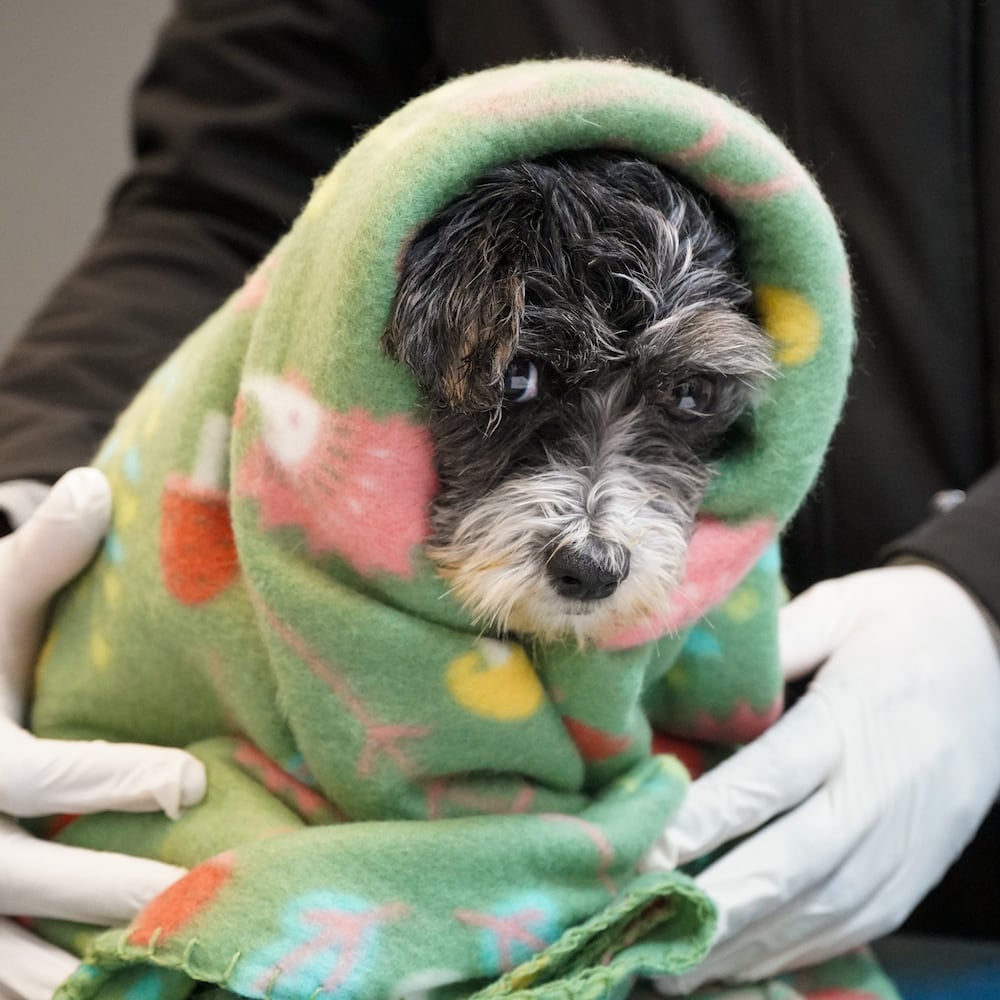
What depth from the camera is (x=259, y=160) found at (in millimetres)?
1957

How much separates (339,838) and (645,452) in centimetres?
55

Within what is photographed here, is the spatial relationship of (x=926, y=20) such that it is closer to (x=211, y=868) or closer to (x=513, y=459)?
(x=513, y=459)

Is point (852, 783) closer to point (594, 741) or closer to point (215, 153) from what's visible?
point (594, 741)

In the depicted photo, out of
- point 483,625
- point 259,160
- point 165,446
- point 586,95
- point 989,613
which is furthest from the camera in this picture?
point 259,160

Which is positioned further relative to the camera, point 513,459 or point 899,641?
point 899,641

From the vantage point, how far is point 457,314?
1.04 meters

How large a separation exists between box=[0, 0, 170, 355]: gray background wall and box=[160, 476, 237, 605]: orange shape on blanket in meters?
2.45

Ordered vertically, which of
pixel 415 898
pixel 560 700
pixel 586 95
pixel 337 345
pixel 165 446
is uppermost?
pixel 586 95

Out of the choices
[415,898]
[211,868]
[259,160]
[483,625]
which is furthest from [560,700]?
[259,160]

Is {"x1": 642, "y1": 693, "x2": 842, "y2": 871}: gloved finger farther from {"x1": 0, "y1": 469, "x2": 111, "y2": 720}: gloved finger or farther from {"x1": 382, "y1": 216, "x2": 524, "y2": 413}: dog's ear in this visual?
{"x1": 0, "y1": 469, "x2": 111, "y2": 720}: gloved finger

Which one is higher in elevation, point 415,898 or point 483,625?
point 483,625

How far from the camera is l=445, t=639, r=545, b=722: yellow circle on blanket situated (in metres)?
1.16

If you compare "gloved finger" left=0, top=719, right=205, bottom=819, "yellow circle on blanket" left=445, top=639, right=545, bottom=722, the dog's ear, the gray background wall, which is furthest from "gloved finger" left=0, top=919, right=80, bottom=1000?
the gray background wall

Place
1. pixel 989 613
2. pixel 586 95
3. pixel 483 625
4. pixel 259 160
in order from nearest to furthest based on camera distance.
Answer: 1. pixel 586 95
2. pixel 483 625
3. pixel 989 613
4. pixel 259 160
